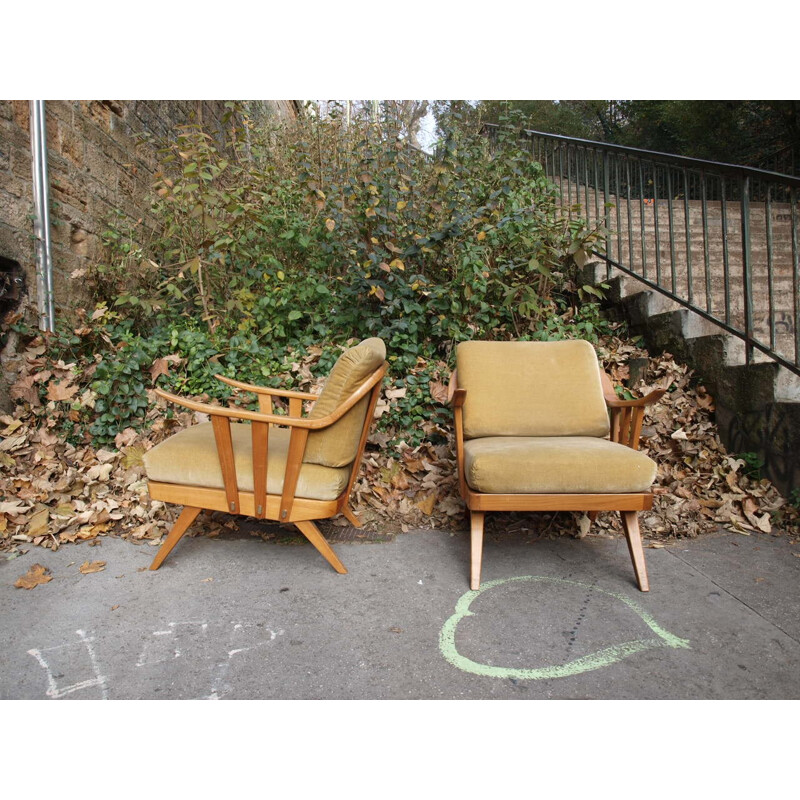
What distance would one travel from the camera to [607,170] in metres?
4.64

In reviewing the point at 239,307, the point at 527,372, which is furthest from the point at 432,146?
the point at 527,372

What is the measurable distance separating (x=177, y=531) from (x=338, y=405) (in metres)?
0.93

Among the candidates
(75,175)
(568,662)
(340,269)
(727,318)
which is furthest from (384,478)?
(75,175)

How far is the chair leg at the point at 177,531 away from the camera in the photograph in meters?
2.57

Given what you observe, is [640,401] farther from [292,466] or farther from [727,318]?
[292,466]

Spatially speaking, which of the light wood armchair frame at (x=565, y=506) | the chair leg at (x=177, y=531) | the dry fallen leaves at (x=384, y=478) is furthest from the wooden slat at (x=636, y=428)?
the chair leg at (x=177, y=531)

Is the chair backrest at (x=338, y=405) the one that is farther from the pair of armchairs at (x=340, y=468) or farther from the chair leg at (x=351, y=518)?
the chair leg at (x=351, y=518)

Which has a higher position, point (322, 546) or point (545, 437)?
point (545, 437)

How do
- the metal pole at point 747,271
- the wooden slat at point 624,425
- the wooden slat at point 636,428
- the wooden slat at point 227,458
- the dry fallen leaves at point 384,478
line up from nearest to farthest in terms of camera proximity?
the wooden slat at point 227,458 < the wooden slat at point 636,428 < the wooden slat at point 624,425 < the dry fallen leaves at point 384,478 < the metal pole at point 747,271

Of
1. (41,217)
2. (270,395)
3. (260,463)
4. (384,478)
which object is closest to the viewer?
(260,463)

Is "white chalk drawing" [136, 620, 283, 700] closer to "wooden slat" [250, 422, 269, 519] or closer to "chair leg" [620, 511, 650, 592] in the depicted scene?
"wooden slat" [250, 422, 269, 519]

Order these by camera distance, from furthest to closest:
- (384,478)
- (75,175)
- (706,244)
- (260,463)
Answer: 1. (75,175)
2. (706,244)
3. (384,478)
4. (260,463)

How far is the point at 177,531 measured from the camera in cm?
259
